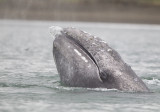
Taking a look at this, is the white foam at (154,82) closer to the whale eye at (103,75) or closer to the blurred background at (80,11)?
the whale eye at (103,75)

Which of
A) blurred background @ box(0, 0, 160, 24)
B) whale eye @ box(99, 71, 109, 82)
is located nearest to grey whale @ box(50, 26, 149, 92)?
whale eye @ box(99, 71, 109, 82)

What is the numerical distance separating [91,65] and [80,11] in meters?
44.6

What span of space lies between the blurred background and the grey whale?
4078 cm

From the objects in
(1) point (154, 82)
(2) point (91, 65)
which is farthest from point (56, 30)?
(1) point (154, 82)

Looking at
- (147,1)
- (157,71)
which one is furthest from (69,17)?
(157,71)

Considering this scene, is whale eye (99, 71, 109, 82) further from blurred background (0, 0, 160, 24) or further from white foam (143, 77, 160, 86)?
blurred background (0, 0, 160, 24)

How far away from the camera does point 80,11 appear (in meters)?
55.1

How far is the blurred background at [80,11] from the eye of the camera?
174 ft

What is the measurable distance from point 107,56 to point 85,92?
719 millimetres

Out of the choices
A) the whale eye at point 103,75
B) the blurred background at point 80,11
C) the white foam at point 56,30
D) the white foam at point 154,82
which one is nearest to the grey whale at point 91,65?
the whale eye at point 103,75

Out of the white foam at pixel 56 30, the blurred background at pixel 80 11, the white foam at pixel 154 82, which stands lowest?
the white foam at pixel 154 82

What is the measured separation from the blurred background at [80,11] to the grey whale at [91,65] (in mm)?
40778

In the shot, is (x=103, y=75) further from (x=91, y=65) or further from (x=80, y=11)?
(x=80, y=11)

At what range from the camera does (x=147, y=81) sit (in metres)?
13.3
